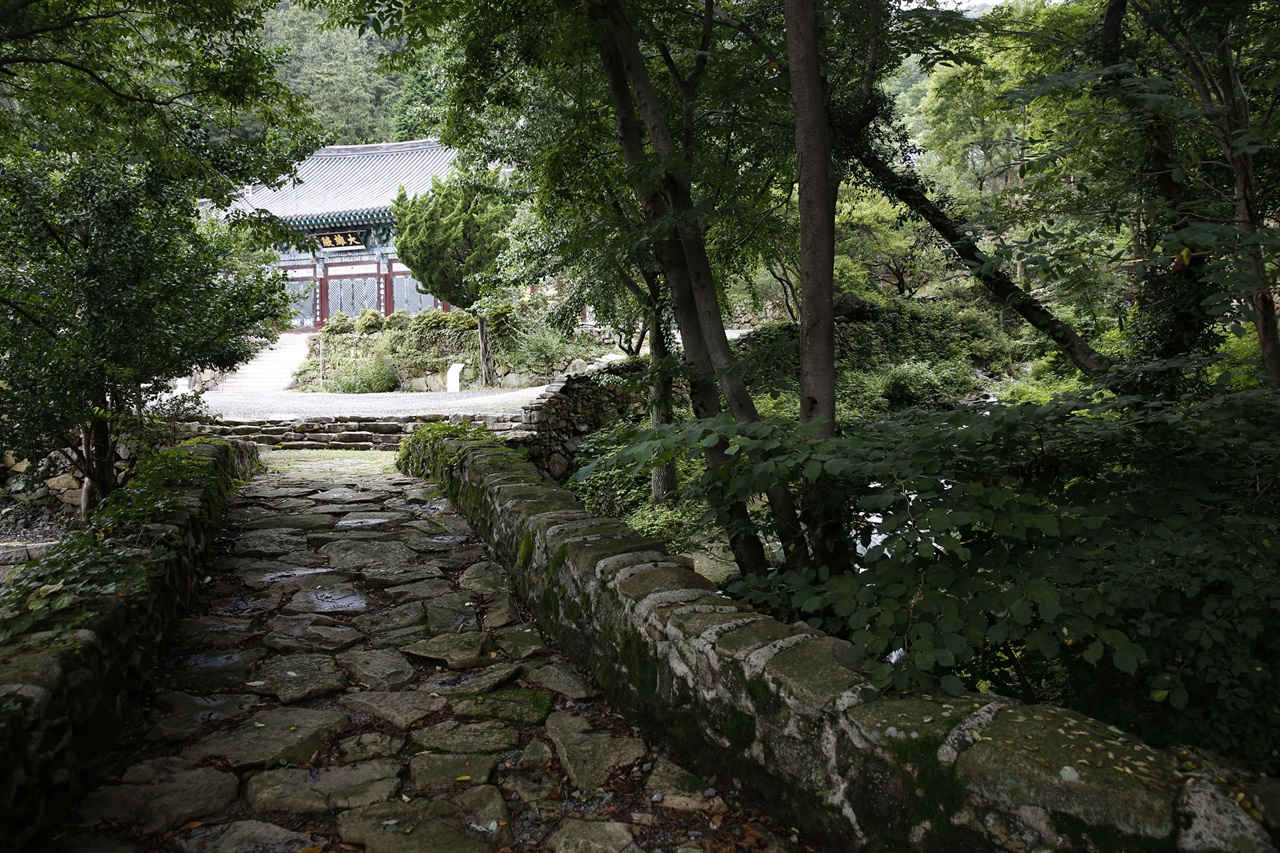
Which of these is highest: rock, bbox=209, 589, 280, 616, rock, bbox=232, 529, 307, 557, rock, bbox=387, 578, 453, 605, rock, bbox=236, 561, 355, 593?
rock, bbox=232, 529, 307, 557

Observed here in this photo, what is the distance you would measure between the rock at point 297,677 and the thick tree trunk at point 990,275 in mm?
3039

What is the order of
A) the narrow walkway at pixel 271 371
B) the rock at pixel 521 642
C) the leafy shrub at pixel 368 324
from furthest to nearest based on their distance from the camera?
the leafy shrub at pixel 368 324, the narrow walkway at pixel 271 371, the rock at pixel 521 642

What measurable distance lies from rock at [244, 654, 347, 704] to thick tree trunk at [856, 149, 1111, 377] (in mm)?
3039

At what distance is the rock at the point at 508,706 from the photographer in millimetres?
2816

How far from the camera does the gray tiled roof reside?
86.1 feet

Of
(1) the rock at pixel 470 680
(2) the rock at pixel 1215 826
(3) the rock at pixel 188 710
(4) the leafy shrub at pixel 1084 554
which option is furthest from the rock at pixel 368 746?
(2) the rock at pixel 1215 826

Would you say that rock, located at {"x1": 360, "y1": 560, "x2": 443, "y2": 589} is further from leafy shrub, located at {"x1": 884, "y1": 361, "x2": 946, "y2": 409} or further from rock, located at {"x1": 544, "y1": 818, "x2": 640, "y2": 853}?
leafy shrub, located at {"x1": 884, "y1": 361, "x2": 946, "y2": 409}

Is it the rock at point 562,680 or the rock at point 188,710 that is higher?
the rock at point 188,710

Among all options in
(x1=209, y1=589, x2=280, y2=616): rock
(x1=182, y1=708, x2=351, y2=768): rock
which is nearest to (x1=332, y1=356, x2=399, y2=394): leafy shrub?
(x1=209, y1=589, x2=280, y2=616): rock

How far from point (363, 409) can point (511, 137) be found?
7.73 metres

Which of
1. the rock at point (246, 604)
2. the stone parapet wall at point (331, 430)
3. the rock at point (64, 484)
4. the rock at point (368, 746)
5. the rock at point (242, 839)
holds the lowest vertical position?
the rock at point (64, 484)

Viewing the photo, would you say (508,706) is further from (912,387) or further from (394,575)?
(912,387)

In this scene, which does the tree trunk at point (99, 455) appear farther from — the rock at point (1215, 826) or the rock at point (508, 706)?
the rock at point (1215, 826)

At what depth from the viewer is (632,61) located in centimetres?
351
